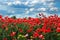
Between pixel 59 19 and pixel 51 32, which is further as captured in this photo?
pixel 59 19

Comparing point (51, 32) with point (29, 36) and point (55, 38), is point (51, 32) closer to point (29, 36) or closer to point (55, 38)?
point (55, 38)

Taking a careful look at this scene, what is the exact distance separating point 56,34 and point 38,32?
1.47 feet

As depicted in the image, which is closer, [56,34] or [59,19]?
[56,34]

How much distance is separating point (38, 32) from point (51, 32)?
32cm

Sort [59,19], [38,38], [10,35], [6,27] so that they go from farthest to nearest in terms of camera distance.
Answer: [59,19] < [6,27] < [10,35] < [38,38]

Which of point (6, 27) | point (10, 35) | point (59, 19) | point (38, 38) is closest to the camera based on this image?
point (38, 38)

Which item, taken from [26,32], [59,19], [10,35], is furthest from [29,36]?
[59,19]

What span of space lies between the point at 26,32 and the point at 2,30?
63 cm

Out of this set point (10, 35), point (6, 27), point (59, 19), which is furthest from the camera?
point (59, 19)

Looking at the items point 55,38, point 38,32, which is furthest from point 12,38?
point 55,38

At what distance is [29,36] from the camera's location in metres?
5.99

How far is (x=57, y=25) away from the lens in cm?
591

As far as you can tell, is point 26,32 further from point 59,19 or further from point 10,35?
point 59,19

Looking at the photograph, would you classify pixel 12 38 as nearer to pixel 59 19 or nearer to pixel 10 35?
pixel 10 35
